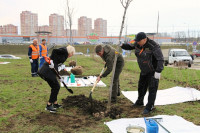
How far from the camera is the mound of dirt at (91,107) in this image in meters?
4.18

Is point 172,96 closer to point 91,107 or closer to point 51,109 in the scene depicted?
point 91,107

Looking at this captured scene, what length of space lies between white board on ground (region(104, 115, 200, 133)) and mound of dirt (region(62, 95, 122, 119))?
37 centimetres

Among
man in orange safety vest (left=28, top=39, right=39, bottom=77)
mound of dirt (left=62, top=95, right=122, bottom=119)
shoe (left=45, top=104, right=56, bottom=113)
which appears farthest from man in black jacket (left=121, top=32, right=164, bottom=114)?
man in orange safety vest (left=28, top=39, right=39, bottom=77)

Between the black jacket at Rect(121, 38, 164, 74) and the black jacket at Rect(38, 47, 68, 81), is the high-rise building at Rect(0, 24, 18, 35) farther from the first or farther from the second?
the black jacket at Rect(121, 38, 164, 74)

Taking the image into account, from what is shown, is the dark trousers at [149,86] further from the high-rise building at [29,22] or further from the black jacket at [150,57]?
the high-rise building at [29,22]

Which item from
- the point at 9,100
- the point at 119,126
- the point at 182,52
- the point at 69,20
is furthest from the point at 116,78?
the point at 182,52

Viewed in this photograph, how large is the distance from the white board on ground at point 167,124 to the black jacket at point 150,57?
108 cm

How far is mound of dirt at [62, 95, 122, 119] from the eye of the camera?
4.18 m

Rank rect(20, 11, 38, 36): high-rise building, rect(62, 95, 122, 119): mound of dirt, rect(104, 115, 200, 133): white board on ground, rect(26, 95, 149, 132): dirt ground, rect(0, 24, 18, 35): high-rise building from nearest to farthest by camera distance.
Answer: rect(104, 115, 200, 133): white board on ground → rect(26, 95, 149, 132): dirt ground → rect(62, 95, 122, 119): mound of dirt → rect(20, 11, 38, 36): high-rise building → rect(0, 24, 18, 35): high-rise building

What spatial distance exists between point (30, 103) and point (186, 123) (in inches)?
152

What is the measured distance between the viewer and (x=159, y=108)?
188 inches

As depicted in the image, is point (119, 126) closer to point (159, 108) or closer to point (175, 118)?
point (175, 118)

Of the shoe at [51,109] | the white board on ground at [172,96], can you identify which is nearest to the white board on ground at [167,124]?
the white board on ground at [172,96]

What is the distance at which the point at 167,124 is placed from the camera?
144 inches
